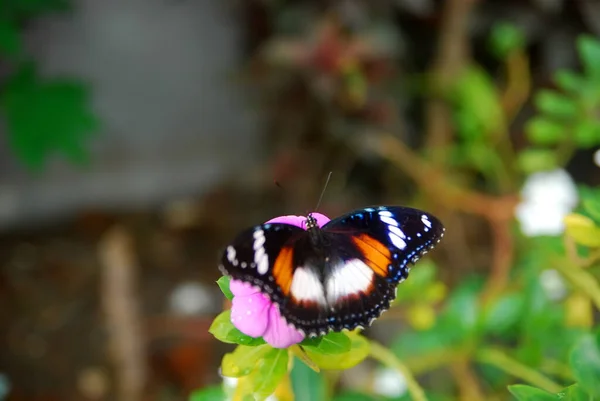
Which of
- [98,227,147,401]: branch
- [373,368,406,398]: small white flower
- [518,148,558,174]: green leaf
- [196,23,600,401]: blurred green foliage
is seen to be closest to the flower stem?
[196,23,600,401]: blurred green foliage

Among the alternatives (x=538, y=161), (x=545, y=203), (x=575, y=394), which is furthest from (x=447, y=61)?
(x=575, y=394)

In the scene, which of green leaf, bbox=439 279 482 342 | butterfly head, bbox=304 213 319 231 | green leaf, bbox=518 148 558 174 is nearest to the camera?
butterfly head, bbox=304 213 319 231

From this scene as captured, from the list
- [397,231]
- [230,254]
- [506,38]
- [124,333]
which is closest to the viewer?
[230,254]

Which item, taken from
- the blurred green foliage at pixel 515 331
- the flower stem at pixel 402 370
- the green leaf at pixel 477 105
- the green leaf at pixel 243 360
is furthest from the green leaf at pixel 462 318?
the green leaf at pixel 477 105

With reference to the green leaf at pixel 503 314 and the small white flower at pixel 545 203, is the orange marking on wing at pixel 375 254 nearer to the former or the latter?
the green leaf at pixel 503 314

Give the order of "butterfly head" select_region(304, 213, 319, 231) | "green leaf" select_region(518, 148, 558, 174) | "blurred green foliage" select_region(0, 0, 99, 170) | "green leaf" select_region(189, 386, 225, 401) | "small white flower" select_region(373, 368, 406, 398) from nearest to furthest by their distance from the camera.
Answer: "butterfly head" select_region(304, 213, 319, 231)
"green leaf" select_region(189, 386, 225, 401)
"small white flower" select_region(373, 368, 406, 398)
"green leaf" select_region(518, 148, 558, 174)
"blurred green foliage" select_region(0, 0, 99, 170)

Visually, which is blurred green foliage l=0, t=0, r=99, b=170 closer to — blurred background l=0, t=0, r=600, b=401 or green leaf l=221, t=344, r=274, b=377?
blurred background l=0, t=0, r=600, b=401

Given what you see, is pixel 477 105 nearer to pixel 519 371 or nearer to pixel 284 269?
pixel 519 371
